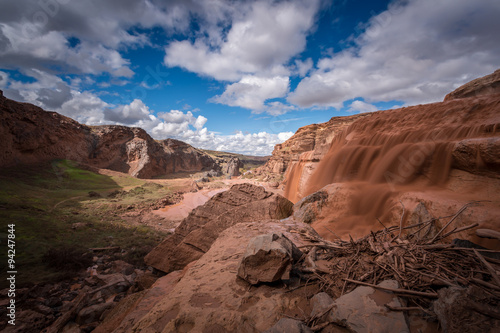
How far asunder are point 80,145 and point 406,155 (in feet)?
141

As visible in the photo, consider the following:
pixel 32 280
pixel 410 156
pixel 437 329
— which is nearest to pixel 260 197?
pixel 410 156

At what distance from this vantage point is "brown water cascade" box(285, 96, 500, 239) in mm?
5211

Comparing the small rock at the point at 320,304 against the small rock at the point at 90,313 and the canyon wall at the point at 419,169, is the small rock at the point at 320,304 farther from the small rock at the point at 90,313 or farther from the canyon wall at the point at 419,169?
the small rock at the point at 90,313

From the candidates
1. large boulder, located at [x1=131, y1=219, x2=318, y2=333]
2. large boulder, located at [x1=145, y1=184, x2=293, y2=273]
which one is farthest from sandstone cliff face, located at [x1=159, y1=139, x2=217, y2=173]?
large boulder, located at [x1=131, y1=219, x2=318, y2=333]

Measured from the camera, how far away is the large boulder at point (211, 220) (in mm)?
5637

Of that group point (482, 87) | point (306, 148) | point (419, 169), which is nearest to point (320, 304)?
point (419, 169)

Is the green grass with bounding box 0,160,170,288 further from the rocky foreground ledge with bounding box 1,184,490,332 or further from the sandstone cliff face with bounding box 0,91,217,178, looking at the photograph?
the sandstone cliff face with bounding box 0,91,217,178

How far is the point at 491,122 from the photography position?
5148 millimetres

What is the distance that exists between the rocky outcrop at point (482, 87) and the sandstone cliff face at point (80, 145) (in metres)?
37.8

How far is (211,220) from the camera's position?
607cm

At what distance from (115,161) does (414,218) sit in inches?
1778

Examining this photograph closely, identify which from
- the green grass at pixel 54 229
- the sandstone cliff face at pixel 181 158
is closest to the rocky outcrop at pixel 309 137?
the green grass at pixel 54 229

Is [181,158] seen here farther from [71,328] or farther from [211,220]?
[71,328]

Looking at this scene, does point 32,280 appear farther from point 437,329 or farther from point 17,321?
point 437,329
